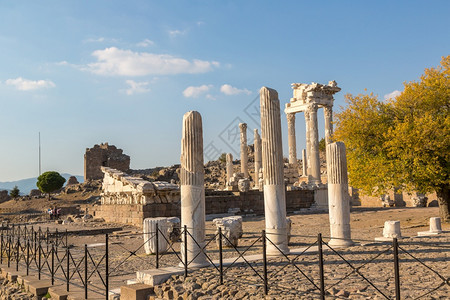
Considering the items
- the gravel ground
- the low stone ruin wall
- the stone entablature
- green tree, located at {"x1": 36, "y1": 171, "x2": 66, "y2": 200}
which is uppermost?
green tree, located at {"x1": 36, "y1": 171, "x2": 66, "y2": 200}

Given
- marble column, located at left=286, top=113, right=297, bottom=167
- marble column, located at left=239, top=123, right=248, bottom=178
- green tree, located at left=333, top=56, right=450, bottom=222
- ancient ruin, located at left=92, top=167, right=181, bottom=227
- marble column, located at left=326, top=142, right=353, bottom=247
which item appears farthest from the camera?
marble column, located at left=239, top=123, right=248, bottom=178

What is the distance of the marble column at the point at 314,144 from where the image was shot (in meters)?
31.7

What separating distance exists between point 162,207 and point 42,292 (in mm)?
12197

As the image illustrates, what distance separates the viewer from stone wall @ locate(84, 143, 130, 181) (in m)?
67.5

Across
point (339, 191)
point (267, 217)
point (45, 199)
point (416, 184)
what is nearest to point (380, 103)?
point (416, 184)

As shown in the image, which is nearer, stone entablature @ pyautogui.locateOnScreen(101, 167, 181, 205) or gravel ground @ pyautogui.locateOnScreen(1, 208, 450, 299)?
gravel ground @ pyautogui.locateOnScreen(1, 208, 450, 299)

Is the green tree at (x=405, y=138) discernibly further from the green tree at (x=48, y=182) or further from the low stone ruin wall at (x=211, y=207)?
the green tree at (x=48, y=182)

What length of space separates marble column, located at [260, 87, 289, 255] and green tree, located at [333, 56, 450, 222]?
6.80 meters

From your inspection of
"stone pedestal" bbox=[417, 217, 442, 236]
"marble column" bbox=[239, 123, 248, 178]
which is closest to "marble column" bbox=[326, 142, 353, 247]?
"stone pedestal" bbox=[417, 217, 442, 236]

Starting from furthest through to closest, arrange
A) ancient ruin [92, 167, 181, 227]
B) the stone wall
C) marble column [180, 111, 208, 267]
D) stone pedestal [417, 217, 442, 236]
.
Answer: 1. the stone wall
2. ancient ruin [92, 167, 181, 227]
3. stone pedestal [417, 217, 442, 236]
4. marble column [180, 111, 208, 267]

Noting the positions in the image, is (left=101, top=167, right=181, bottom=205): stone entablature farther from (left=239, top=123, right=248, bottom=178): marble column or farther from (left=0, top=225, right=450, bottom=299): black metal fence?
(left=239, top=123, right=248, bottom=178): marble column

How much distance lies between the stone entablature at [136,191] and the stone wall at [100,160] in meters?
43.1

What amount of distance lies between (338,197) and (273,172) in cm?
255

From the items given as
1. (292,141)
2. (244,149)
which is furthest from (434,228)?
(244,149)
